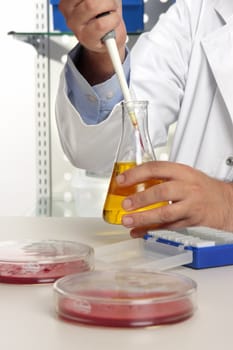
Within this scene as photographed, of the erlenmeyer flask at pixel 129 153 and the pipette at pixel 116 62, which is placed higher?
the pipette at pixel 116 62

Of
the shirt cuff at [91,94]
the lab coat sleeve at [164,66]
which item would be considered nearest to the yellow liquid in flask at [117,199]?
the shirt cuff at [91,94]

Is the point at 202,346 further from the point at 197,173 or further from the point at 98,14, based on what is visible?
the point at 98,14

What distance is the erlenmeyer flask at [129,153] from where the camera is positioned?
2.79 ft

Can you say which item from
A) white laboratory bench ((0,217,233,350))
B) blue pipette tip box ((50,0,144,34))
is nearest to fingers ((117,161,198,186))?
white laboratory bench ((0,217,233,350))

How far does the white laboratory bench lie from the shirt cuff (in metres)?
0.56

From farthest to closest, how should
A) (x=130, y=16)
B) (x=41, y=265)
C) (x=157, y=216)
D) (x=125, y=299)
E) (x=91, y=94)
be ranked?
(x=130, y=16)
(x=91, y=94)
(x=157, y=216)
(x=41, y=265)
(x=125, y=299)

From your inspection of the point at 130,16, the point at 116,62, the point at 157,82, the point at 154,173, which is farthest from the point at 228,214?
the point at 130,16

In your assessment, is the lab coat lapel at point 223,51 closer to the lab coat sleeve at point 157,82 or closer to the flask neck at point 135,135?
the lab coat sleeve at point 157,82

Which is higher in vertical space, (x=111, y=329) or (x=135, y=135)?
(x=135, y=135)

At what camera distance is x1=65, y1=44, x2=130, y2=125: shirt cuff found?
120 centimetres

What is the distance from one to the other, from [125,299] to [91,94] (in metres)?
0.77

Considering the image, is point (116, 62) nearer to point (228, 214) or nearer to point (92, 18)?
point (92, 18)

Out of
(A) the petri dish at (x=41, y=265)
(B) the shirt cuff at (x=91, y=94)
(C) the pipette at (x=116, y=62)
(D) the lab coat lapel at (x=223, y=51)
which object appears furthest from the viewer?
(D) the lab coat lapel at (x=223, y=51)

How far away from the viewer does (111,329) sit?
507 mm
